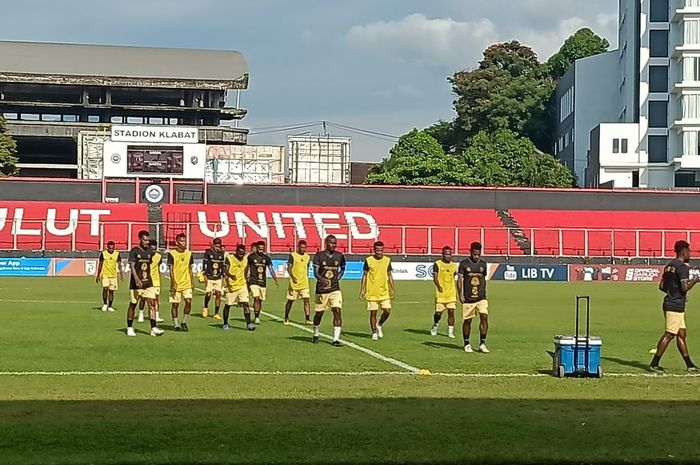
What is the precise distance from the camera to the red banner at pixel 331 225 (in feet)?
205

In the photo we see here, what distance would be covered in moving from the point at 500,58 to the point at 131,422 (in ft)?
358

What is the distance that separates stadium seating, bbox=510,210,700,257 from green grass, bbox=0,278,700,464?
37681mm

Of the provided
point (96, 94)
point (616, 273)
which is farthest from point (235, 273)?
point (96, 94)

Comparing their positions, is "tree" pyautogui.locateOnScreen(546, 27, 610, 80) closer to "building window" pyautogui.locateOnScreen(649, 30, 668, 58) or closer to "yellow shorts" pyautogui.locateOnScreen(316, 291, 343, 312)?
"building window" pyautogui.locateOnScreen(649, 30, 668, 58)

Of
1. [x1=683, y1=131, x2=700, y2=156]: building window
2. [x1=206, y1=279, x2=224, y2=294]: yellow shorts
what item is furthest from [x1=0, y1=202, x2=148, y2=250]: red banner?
[x1=683, y1=131, x2=700, y2=156]: building window

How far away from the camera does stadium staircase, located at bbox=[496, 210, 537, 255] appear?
63475 mm

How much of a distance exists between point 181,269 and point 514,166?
7028 cm

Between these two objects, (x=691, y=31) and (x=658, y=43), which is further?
(x=658, y=43)

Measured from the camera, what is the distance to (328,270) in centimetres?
2158

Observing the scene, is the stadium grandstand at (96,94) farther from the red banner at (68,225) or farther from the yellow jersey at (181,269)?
the yellow jersey at (181,269)

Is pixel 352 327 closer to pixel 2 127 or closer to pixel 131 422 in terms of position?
pixel 131 422

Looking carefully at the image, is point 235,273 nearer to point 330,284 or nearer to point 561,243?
point 330,284

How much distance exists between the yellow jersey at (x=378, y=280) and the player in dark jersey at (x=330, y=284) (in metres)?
1.31

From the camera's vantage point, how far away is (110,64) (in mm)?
104625
